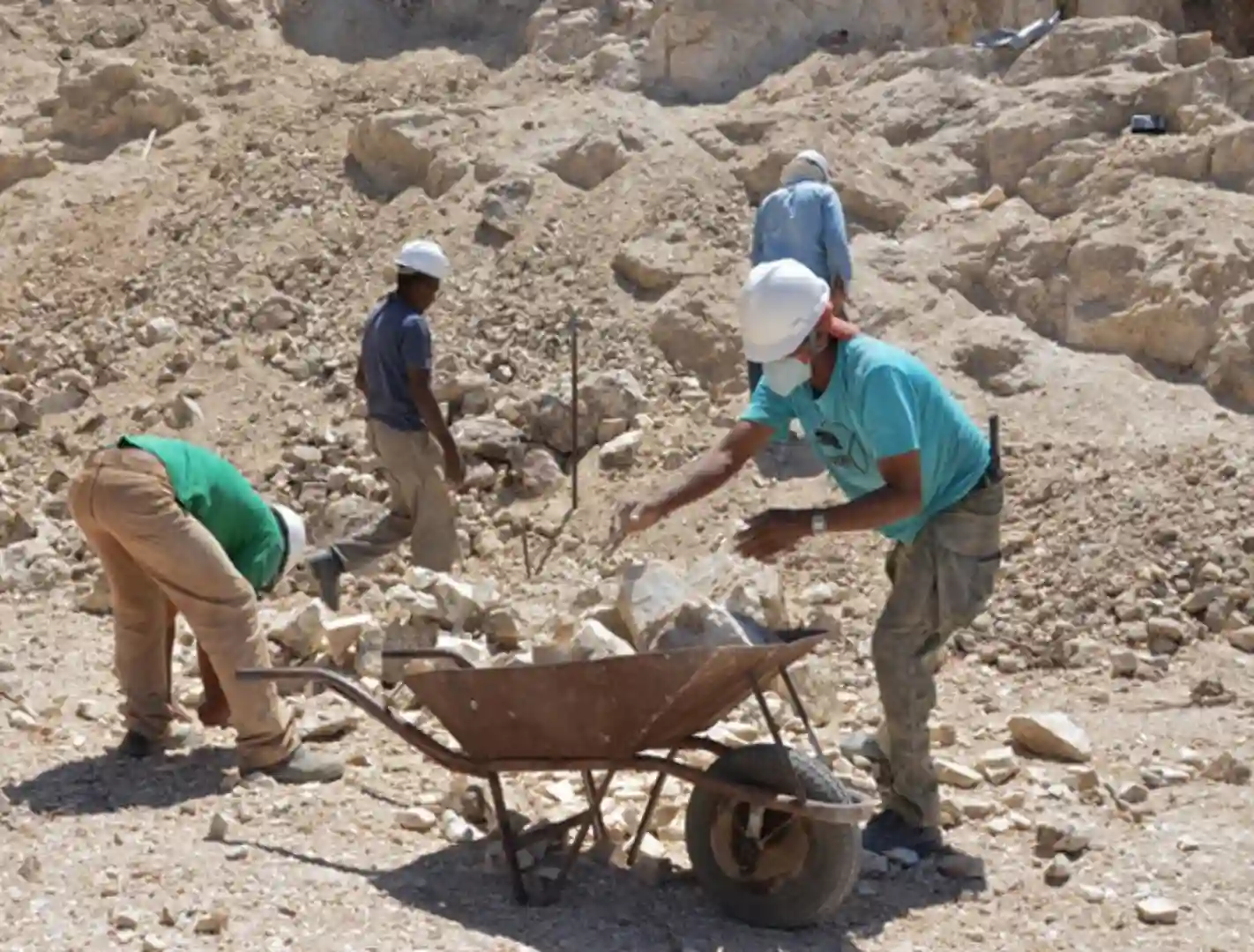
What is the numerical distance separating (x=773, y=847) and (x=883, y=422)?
1.16 metres

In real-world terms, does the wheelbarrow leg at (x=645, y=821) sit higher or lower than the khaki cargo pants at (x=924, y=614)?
lower

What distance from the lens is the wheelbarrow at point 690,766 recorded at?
14.4ft

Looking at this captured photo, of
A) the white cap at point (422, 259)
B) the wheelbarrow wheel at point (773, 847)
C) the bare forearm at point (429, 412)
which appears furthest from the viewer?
the bare forearm at point (429, 412)

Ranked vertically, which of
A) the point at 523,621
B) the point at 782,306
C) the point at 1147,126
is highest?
the point at 782,306

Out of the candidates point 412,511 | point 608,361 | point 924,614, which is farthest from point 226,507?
point 608,361

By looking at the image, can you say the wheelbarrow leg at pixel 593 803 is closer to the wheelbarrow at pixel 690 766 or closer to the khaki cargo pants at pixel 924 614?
the wheelbarrow at pixel 690 766

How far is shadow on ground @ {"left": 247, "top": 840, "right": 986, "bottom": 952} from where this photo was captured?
445cm

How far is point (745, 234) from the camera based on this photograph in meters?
10.1

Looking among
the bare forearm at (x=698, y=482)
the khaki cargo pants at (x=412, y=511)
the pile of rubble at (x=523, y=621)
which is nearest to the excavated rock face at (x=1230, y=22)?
the pile of rubble at (x=523, y=621)

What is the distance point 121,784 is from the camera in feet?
17.8

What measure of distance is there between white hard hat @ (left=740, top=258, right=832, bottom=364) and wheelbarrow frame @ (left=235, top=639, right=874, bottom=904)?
80 centimetres

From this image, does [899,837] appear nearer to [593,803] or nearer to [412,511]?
[593,803]

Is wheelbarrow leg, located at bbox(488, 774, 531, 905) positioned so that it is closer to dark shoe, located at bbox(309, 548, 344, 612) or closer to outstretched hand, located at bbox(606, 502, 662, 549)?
outstretched hand, located at bbox(606, 502, 662, 549)

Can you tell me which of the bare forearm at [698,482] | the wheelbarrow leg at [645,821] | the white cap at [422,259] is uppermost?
the bare forearm at [698,482]
